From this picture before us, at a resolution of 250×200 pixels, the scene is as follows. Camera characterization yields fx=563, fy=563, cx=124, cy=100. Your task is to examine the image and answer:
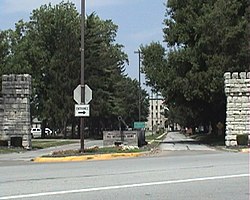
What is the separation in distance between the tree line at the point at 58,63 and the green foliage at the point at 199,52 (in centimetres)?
2182

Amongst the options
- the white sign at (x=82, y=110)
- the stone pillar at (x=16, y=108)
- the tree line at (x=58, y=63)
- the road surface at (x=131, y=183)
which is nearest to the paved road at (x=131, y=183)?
the road surface at (x=131, y=183)

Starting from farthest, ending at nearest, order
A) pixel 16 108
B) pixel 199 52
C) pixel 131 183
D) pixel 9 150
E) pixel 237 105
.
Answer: pixel 199 52, pixel 237 105, pixel 16 108, pixel 9 150, pixel 131 183

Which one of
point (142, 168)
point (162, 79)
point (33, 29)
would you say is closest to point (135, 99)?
point (33, 29)

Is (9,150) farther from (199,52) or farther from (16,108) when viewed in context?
(199,52)

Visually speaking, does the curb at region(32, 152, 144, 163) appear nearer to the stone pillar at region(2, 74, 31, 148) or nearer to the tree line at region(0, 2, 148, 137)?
the stone pillar at region(2, 74, 31, 148)

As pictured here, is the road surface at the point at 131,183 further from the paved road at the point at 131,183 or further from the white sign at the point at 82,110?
the white sign at the point at 82,110

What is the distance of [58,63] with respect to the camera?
71188 mm

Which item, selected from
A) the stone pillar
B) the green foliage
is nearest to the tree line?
the green foliage

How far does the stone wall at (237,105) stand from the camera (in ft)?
117

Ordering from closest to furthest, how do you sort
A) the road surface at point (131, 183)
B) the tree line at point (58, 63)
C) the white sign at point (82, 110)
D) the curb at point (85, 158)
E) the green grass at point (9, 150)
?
the road surface at point (131, 183) < the curb at point (85, 158) < the white sign at point (82, 110) < the green grass at point (9, 150) < the tree line at point (58, 63)

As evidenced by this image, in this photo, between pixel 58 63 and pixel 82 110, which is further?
pixel 58 63

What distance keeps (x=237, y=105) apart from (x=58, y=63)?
38805 millimetres

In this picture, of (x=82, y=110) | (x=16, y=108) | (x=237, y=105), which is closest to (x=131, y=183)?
(x=82, y=110)

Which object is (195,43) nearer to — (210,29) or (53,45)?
(210,29)
